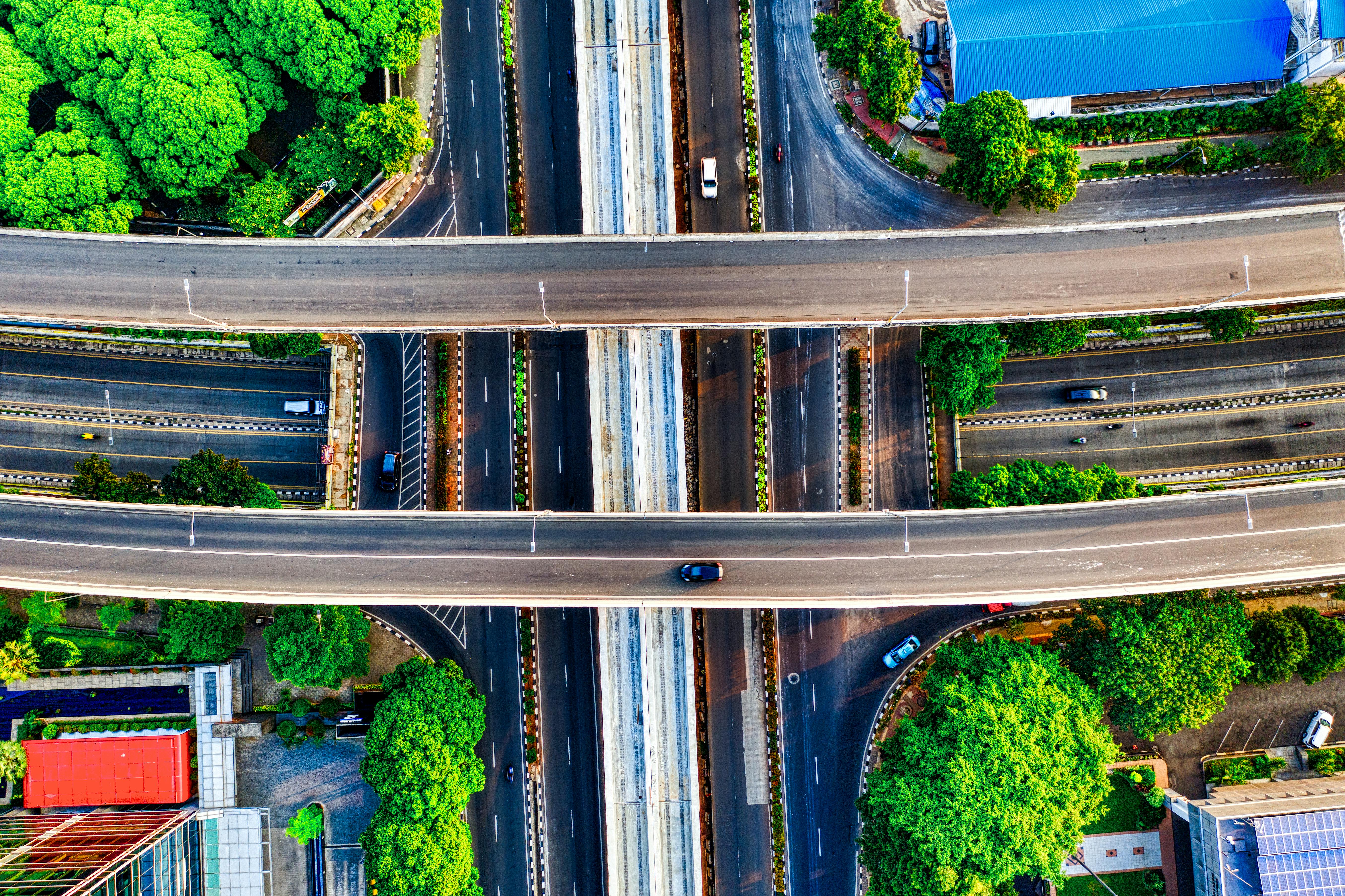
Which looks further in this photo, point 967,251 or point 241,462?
point 241,462

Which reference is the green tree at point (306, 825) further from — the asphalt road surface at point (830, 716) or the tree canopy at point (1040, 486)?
the tree canopy at point (1040, 486)

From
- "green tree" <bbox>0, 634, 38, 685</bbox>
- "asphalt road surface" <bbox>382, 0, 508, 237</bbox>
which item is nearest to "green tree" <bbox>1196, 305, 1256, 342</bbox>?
"asphalt road surface" <bbox>382, 0, 508, 237</bbox>

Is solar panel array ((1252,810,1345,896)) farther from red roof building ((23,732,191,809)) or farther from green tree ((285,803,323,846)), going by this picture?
red roof building ((23,732,191,809))

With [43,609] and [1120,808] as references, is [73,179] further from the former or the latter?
[1120,808]

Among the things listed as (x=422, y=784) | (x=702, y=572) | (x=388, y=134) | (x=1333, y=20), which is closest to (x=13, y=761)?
(x=422, y=784)

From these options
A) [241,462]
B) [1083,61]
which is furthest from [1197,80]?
[241,462]

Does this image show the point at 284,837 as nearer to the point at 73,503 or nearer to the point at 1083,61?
the point at 73,503
